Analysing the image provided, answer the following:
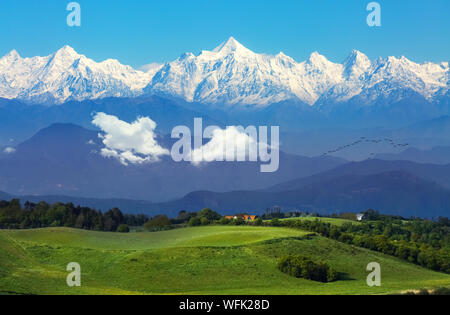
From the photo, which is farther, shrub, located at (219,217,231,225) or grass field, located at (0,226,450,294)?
shrub, located at (219,217,231,225)

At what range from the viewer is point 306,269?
97.1 metres

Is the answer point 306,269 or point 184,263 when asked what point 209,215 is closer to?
point 184,263

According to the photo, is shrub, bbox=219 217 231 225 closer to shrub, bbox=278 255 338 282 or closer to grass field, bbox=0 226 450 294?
grass field, bbox=0 226 450 294

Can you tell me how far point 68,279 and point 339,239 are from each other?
80.4 meters

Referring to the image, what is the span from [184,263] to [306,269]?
20442 mm

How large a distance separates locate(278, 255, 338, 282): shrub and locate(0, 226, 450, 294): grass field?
205 centimetres

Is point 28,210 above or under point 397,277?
above

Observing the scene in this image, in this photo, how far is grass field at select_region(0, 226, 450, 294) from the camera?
8038 cm

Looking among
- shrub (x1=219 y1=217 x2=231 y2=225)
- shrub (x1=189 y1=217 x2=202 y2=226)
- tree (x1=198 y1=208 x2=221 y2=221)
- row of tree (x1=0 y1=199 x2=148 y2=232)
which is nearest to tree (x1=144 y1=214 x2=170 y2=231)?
shrub (x1=189 y1=217 x2=202 y2=226)

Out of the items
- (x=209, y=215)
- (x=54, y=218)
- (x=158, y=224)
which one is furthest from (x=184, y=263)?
(x=209, y=215)

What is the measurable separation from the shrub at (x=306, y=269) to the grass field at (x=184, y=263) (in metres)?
2.05
